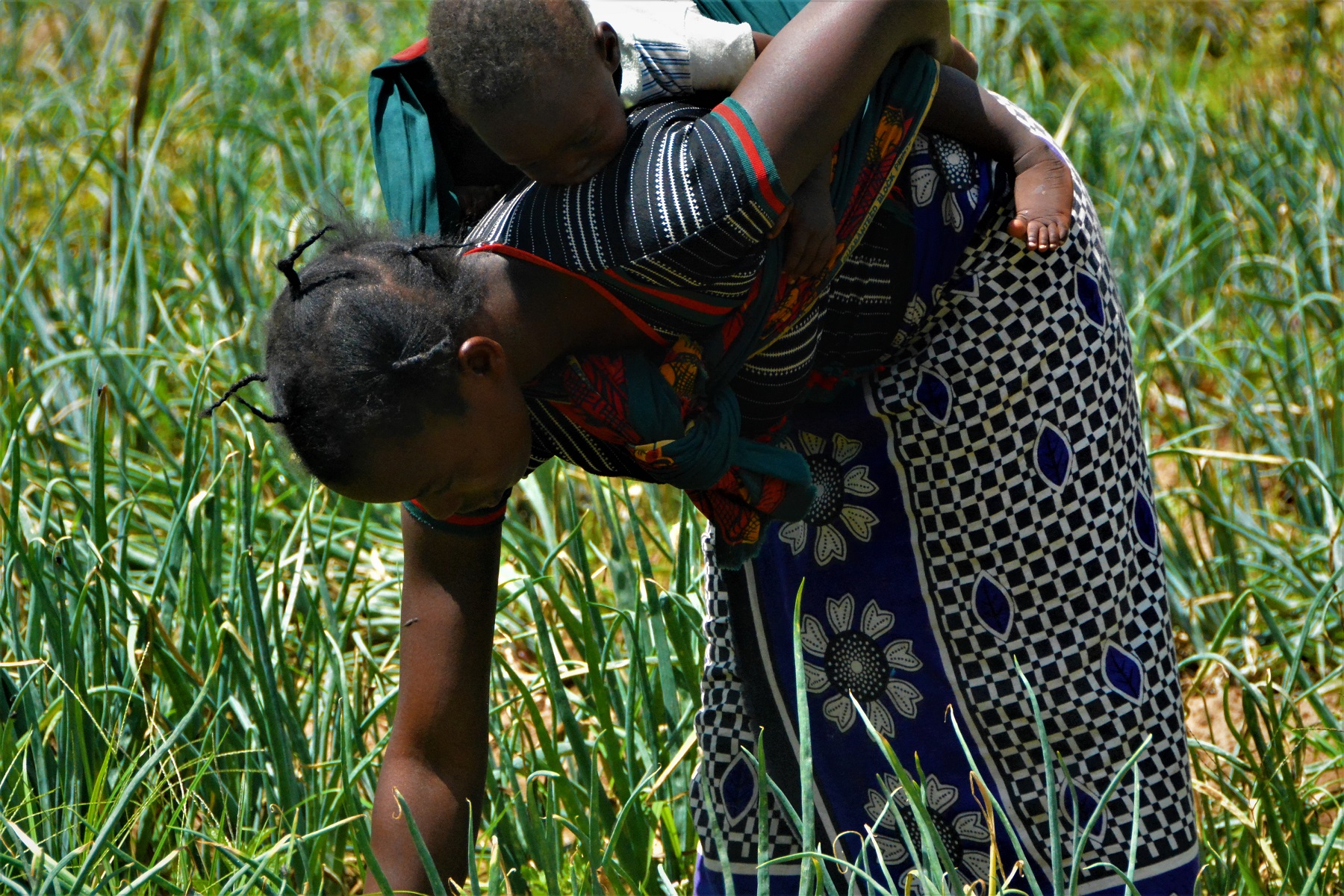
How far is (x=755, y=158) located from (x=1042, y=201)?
0.39 m

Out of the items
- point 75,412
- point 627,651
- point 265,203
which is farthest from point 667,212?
point 265,203

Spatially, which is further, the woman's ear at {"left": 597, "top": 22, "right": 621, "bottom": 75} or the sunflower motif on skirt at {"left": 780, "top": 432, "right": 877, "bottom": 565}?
the sunflower motif on skirt at {"left": 780, "top": 432, "right": 877, "bottom": 565}

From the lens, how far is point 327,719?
5.33ft

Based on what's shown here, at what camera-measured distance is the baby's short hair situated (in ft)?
3.51

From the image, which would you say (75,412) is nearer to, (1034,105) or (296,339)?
(296,339)

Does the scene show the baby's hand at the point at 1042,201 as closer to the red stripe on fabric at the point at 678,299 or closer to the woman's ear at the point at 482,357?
the red stripe on fabric at the point at 678,299

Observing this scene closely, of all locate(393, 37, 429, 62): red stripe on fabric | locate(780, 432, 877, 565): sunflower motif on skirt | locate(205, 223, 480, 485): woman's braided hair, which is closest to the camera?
locate(205, 223, 480, 485): woman's braided hair

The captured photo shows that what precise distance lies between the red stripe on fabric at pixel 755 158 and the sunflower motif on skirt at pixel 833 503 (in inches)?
17.7

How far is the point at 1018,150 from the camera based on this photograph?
1.34 meters

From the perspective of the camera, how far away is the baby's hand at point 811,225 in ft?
3.69

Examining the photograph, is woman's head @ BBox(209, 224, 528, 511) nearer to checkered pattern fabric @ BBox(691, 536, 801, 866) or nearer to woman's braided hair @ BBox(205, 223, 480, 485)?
woman's braided hair @ BBox(205, 223, 480, 485)

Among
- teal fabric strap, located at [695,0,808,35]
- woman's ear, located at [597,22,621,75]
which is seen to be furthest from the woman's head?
teal fabric strap, located at [695,0,808,35]

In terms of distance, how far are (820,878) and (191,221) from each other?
8.83 ft

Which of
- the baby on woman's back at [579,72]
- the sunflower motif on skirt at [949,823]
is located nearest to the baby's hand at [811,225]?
the baby on woman's back at [579,72]
